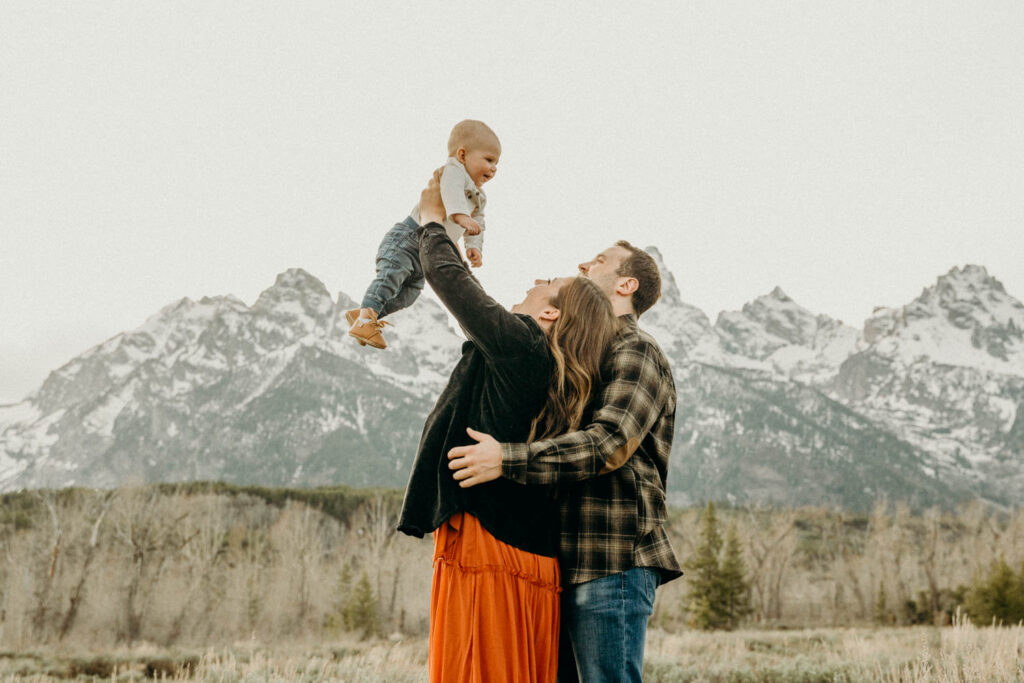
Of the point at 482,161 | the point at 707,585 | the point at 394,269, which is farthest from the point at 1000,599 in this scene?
the point at 482,161

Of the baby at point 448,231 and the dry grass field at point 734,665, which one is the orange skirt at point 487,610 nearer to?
the baby at point 448,231

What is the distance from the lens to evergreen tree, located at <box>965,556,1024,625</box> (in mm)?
28547

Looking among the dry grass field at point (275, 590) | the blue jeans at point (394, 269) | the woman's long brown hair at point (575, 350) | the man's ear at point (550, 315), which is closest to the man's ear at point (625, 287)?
the woman's long brown hair at point (575, 350)

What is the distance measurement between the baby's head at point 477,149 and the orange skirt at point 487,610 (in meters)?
1.38

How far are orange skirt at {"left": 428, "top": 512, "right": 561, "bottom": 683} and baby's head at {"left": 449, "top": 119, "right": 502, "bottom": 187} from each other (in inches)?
54.3

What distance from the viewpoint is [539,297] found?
2898 millimetres

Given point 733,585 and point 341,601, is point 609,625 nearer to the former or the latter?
point 733,585

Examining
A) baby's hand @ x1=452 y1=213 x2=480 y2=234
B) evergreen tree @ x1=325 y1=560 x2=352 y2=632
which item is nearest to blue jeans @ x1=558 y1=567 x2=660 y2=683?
baby's hand @ x1=452 y1=213 x2=480 y2=234

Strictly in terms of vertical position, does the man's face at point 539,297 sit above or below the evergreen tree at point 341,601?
above

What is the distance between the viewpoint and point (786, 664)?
40.4 feet

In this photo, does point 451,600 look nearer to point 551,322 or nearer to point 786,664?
point 551,322

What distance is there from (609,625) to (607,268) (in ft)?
4.26

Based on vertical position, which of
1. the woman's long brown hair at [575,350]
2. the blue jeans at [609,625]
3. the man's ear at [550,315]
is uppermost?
the man's ear at [550,315]

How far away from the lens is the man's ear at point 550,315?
2.81 m
